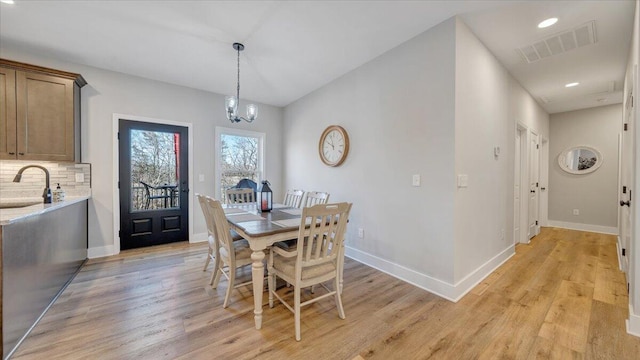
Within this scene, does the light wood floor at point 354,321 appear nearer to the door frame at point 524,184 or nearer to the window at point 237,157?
the door frame at point 524,184

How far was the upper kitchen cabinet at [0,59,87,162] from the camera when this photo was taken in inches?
105

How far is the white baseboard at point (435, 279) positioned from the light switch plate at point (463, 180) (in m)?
0.95

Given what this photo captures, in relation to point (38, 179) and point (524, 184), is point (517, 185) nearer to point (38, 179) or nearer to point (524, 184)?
point (524, 184)

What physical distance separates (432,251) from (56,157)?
447 cm

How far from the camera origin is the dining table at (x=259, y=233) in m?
1.88

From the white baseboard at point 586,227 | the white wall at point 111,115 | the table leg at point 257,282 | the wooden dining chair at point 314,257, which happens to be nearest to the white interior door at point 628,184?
the wooden dining chair at point 314,257

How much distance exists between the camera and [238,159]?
4758 mm

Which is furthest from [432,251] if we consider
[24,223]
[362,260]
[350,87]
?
[24,223]

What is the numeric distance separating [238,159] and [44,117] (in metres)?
2.53

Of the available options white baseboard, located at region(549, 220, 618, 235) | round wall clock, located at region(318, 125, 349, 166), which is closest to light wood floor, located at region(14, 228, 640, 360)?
round wall clock, located at region(318, 125, 349, 166)

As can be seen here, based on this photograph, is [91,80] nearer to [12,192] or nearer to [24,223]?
[12,192]

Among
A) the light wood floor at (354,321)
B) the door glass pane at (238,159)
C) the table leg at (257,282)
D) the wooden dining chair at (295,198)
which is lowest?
the light wood floor at (354,321)

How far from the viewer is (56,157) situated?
2936mm

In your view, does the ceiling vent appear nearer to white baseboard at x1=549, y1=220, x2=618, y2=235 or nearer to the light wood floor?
the light wood floor
